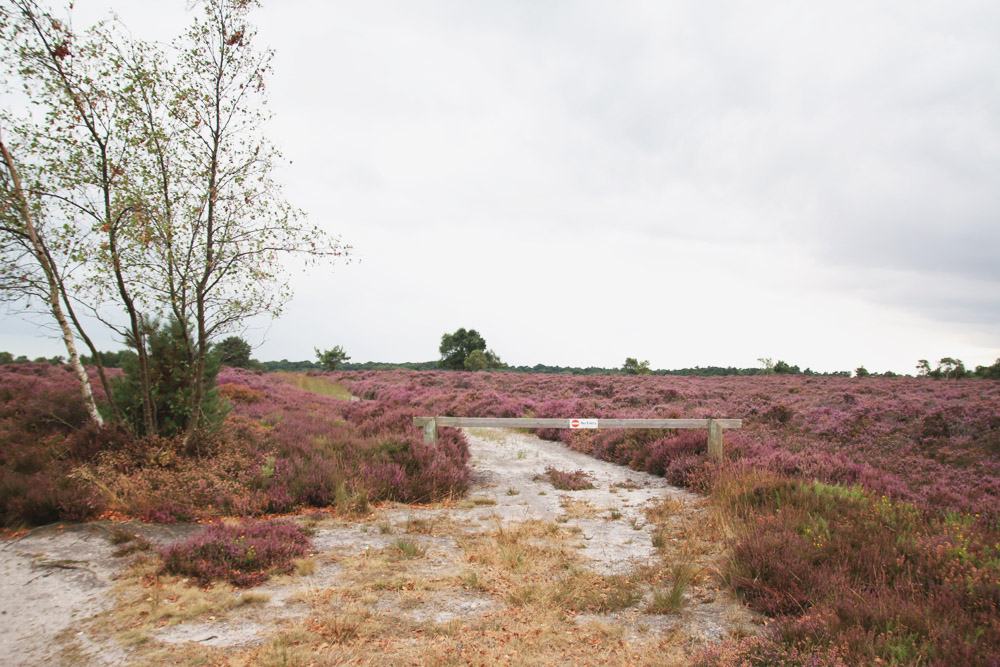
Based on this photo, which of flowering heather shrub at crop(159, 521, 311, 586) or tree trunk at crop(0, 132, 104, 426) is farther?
tree trunk at crop(0, 132, 104, 426)

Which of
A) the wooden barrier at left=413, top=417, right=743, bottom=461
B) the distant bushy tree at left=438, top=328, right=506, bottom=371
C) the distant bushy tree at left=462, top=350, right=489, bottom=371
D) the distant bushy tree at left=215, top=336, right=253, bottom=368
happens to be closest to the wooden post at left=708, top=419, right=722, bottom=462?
the wooden barrier at left=413, top=417, right=743, bottom=461

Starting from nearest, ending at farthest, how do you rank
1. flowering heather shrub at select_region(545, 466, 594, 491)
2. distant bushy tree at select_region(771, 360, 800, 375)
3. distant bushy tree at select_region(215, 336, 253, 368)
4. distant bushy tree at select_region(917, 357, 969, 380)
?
1. distant bushy tree at select_region(215, 336, 253, 368)
2. flowering heather shrub at select_region(545, 466, 594, 491)
3. distant bushy tree at select_region(917, 357, 969, 380)
4. distant bushy tree at select_region(771, 360, 800, 375)

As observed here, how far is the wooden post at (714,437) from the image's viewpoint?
1012cm

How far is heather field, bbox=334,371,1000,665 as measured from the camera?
3.46 metres

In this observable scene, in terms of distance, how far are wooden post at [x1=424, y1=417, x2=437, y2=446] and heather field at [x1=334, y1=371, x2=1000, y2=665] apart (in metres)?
4.92

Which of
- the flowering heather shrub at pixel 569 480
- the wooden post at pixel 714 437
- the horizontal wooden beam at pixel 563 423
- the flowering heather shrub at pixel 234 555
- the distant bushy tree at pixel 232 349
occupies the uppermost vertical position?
the distant bushy tree at pixel 232 349

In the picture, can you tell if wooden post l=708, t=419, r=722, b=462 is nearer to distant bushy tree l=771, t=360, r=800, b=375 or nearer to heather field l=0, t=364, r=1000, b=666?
heather field l=0, t=364, r=1000, b=666

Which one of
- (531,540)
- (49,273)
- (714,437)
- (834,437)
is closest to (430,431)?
(531,540)

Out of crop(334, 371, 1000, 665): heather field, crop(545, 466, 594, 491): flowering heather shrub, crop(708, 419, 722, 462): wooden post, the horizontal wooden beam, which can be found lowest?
crop(545, 466, 594, 491): flowering heather shrub

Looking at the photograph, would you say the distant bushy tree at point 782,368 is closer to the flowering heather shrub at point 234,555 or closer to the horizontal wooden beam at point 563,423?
the horizontal wooden beam at point 563,423

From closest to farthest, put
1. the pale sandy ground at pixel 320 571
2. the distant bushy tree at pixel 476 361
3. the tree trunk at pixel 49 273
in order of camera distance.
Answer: the pale sandy ground at pixel 320 571 < the tree trunk at pixel 49 273 < the distant bushy tree at pixel 476 361

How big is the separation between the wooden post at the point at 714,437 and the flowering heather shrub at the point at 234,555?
25.4 ft

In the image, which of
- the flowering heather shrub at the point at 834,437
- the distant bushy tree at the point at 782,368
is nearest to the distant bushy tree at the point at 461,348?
the distant bushy tree at the point at 782,368

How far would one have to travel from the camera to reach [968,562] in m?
4.21
